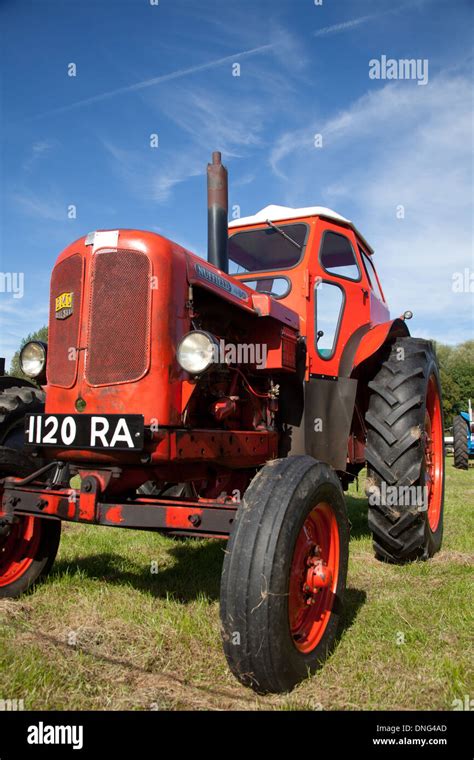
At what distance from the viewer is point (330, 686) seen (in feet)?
7.88

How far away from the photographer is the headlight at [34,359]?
3318mm

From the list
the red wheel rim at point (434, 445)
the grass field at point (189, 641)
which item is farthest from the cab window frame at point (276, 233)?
the grass field at point (189, 641)

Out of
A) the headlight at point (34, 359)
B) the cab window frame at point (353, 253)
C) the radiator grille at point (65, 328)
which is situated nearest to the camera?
the radiator grille at point (65, 328)

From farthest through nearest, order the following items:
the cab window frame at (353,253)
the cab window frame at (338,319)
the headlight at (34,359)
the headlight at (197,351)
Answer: the cab window frame at (353,253) → the cab window frame at (338,319) → the headlight at (34,359) → the headlight at (197,351)

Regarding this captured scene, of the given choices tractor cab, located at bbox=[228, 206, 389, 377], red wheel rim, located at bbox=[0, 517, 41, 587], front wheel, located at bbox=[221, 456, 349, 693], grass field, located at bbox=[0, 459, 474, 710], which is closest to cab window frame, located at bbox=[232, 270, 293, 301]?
tractor cab, located at bbox=[228, 206, 389, 377]

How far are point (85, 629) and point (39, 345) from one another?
158 cm

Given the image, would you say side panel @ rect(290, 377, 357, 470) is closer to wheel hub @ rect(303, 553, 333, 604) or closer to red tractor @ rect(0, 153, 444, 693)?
red tractor @ rect(0, 153, 444, 693)

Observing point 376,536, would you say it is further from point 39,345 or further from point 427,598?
point 39,345

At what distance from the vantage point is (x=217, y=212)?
4129mm

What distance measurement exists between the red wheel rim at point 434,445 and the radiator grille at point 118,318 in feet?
9.84

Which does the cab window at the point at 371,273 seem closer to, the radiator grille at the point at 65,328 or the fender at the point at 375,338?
the fender at the point at 375,338

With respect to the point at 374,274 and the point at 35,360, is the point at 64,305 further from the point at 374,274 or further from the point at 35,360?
the point at 374,274

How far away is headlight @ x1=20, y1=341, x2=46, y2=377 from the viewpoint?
332 cm
